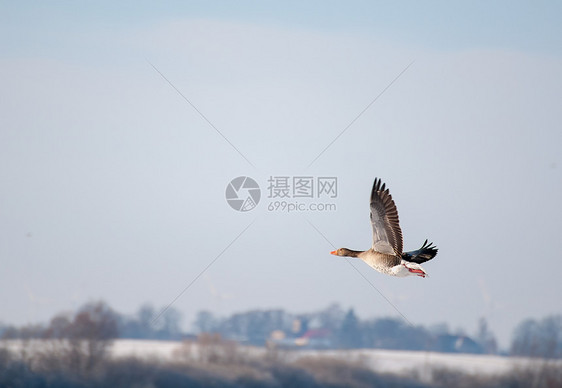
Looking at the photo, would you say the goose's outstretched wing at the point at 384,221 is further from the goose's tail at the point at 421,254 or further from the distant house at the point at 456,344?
the distant house at the point at 456,344

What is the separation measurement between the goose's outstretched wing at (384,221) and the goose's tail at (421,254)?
373mm

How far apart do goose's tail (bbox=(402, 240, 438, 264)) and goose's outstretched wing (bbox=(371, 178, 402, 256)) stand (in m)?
0.37

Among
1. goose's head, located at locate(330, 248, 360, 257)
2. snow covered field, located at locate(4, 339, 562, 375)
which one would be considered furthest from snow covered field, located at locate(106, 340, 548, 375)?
goose's head, located at locate(330, 248, 360, 257)

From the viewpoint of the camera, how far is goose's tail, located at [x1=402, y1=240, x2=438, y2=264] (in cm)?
2050

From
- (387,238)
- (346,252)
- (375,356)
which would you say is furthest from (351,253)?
(375,356)

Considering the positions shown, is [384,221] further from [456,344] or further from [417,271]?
[456,344]

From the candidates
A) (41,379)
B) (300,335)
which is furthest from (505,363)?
(41,379)

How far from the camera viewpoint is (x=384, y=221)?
20375 mm

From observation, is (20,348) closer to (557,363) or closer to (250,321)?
(250,321)

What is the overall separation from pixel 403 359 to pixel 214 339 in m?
8.22

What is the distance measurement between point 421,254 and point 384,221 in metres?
1.21

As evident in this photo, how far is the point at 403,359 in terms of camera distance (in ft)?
127

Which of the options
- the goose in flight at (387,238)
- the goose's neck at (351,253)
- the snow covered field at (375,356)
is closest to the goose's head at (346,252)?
the goose's neck at (351,253)

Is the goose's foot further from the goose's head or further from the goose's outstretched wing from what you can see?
the goose's head
